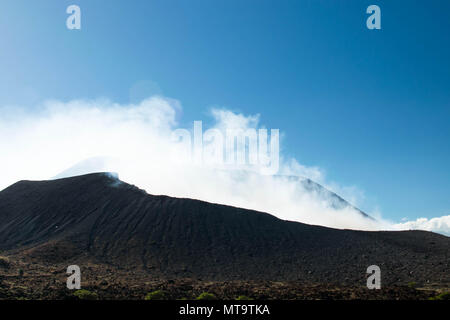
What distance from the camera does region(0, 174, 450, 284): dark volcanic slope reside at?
45906 millimetres

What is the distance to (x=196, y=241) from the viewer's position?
5516 cm

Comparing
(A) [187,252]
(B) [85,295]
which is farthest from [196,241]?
(B) [85,295]

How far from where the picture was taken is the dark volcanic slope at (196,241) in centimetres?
4591

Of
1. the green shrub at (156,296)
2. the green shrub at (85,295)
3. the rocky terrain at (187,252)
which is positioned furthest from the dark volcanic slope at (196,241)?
the green shrub at (85,295)

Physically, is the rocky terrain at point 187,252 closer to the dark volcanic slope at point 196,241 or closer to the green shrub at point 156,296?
the dark volcanic slope at point 196,241

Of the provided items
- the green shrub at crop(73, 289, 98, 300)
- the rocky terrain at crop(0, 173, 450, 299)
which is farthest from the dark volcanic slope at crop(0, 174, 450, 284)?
the green shrub at crop(73, 289, 98, 300)

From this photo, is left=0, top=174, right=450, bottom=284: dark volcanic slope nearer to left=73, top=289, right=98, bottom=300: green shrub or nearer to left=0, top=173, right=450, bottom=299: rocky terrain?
left=0, top=173, right=450, bottom=299: rocky terrain

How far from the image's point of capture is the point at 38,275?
126 feet

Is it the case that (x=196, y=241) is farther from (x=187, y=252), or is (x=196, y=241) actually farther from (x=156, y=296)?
(x=156, y=296)

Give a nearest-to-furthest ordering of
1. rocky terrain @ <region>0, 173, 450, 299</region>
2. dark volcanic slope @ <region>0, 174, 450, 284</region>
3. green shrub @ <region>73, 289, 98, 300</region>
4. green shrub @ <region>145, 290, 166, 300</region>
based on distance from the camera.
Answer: green shrub @ <region>73, 289, 98, 300</region> < green shrub @ <region>145, 290, 166, 300</region> < rocky terrain @ <region>0, 173, 450, 299</region> < dark volcanic slope @ <region>0, 174, 450, 284</region>
